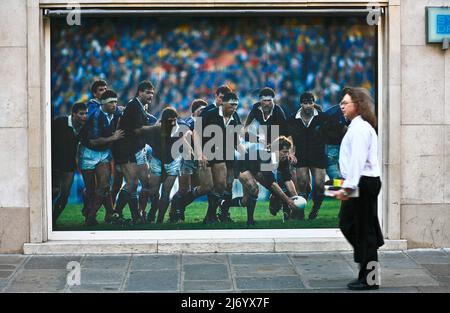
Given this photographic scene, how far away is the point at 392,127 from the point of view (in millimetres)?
9305

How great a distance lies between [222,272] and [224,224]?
133 centimetres

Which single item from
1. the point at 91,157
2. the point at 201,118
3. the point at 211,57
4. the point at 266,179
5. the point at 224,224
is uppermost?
the point at 211,57

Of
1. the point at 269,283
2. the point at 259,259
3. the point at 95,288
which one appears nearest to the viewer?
the point at 95,288

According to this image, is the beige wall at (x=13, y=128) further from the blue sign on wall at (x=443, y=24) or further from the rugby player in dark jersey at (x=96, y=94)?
the blue sign on wall at (x=443, y=24)

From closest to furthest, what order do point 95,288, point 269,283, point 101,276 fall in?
point 95,288, point 269,283, point 101,276

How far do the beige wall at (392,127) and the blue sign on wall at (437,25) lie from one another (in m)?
0.09

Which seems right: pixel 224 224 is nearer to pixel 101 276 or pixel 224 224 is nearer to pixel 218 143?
pixel 218 143

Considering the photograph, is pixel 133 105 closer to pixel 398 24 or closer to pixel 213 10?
pixel 213 10

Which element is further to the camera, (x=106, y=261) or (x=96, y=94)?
(x=96, y=94)

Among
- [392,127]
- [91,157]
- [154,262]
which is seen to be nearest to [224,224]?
[154,262]

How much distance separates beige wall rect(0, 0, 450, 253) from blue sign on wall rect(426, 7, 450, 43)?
93mm

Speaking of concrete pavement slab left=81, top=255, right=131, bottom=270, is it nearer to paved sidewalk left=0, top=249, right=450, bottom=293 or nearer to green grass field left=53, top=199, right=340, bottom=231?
paved sidewalk left=0, top=249, right=450, bottom=293

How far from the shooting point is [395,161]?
9320 mm
